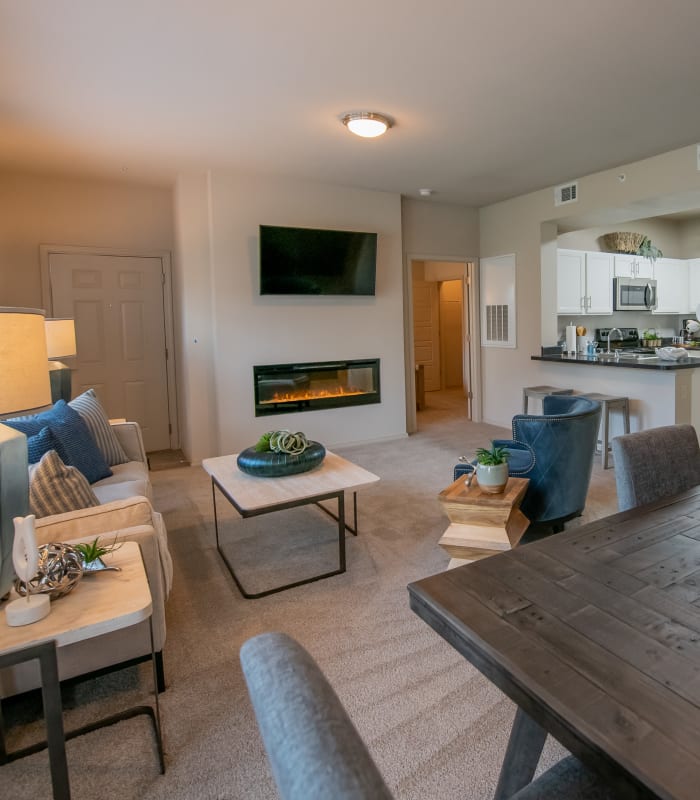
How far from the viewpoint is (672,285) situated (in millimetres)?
7281

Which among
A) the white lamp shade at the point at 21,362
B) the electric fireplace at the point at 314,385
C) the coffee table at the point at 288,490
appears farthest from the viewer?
the electric fireplace at the point at 314,385

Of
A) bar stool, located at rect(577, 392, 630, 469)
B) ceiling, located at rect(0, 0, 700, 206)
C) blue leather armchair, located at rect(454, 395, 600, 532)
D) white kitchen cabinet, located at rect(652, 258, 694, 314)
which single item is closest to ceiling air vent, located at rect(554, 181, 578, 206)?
ceiling, located at rect(0, 0, 700, 206)

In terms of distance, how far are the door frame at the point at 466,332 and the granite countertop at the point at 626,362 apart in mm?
1025

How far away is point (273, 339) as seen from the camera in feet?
16.4

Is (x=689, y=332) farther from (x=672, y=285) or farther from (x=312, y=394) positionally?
(x=312, y=394)

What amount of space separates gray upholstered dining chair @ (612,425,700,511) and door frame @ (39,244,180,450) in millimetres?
4558

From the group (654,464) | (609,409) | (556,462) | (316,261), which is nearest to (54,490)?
(654,464)

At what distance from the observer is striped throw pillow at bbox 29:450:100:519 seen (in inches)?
74.4

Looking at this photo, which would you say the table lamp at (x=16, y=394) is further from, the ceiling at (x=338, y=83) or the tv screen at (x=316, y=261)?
the tv screen at (x=316, y=261)

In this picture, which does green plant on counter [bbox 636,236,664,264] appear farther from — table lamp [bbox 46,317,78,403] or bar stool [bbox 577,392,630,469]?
table lamp [bbox 46,317,78,403]

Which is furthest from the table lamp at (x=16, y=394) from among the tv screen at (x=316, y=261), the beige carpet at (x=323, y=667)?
the tv screen at (x=316, y=261)

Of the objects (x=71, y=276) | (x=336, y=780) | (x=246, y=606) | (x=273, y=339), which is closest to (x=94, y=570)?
(x=246, y=606)

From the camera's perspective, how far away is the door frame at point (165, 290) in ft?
15.3

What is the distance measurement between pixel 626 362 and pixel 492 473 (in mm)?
2811
